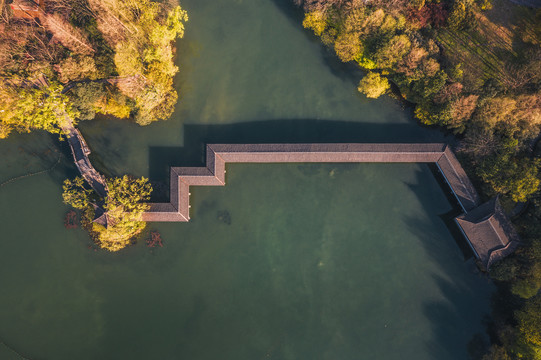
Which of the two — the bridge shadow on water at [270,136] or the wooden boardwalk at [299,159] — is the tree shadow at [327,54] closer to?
the bridge shadow on water at [270,136]

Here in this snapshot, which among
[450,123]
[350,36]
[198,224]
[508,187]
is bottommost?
[198,224]

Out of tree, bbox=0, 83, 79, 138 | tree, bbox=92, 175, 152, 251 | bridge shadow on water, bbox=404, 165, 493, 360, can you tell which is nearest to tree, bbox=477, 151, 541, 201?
bridge shadow on water, bbox=404, 165, 493, 360

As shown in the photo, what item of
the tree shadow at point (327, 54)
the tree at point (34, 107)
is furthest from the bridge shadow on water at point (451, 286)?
the tree at point (34, 107)

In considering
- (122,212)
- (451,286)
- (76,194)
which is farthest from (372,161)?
(76,194)

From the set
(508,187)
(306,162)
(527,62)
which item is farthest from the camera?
(306,162)

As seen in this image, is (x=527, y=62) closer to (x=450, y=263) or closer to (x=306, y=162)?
(x=450, y=263)

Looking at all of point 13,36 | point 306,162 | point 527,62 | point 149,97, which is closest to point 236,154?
point 306,162
